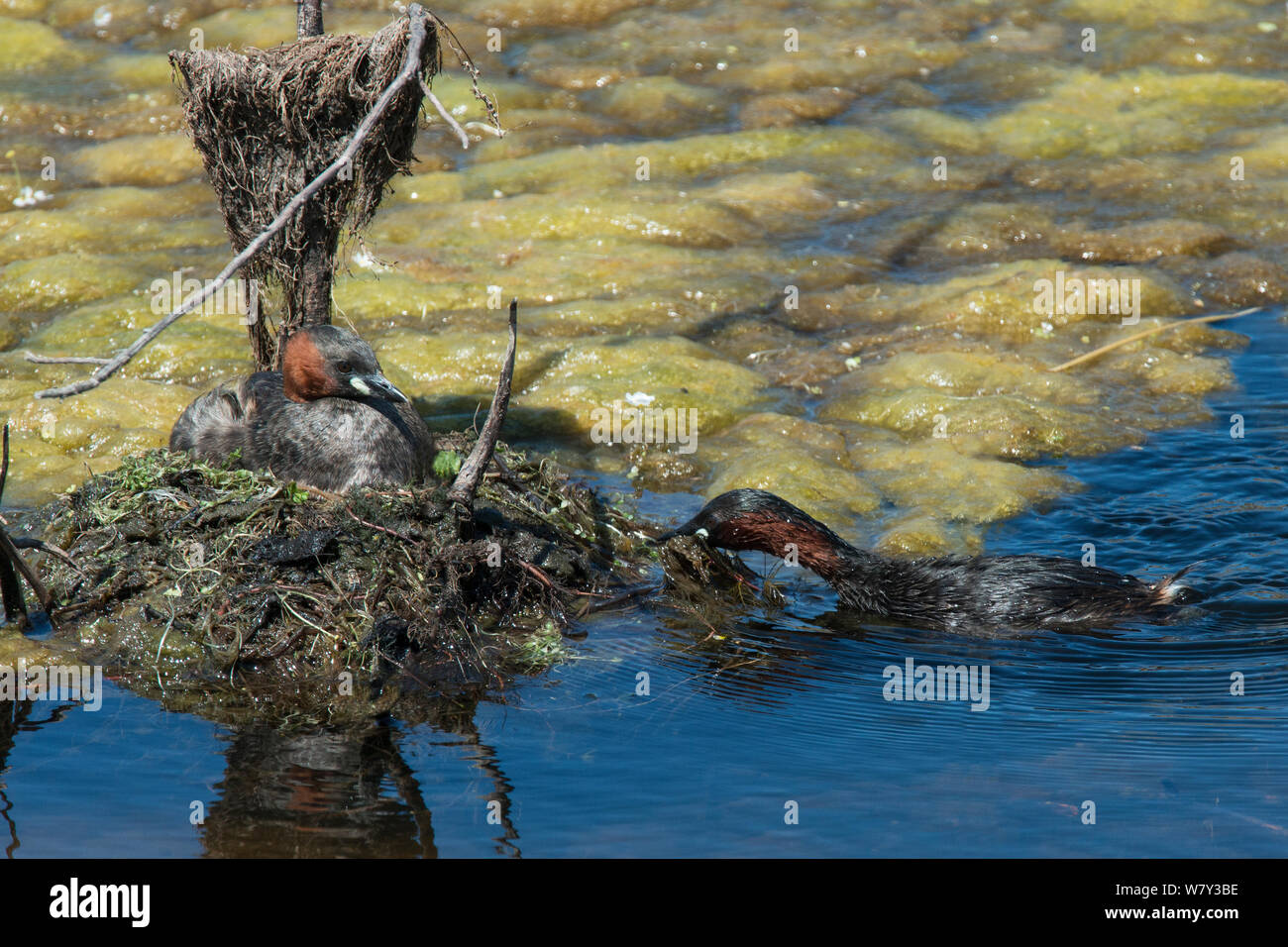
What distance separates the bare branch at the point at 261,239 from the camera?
4887 mm

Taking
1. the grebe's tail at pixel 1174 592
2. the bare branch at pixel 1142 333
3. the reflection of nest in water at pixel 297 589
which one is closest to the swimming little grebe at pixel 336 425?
the reflection of nest in water at pixel 297 589

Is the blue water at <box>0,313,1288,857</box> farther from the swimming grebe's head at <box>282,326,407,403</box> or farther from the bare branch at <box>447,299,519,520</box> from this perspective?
the swimming grebe's head at <box>282,326,407,403</box>

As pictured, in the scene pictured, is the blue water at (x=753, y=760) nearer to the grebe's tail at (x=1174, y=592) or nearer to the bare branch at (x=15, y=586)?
the grebe's tail at (x=1174, y=592)

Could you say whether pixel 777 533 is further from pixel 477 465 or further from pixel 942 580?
pixel 477 465

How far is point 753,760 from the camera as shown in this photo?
18.9 feet

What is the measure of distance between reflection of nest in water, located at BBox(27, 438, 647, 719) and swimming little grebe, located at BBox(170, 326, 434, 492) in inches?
6.7

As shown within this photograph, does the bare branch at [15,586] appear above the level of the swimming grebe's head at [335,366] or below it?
below

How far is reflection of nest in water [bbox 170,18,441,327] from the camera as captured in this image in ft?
24.1

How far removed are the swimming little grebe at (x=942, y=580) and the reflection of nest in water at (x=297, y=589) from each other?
0.91m

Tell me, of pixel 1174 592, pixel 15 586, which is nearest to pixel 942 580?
pixel 1174 592

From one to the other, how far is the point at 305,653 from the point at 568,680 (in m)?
1.27

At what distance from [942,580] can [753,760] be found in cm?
196

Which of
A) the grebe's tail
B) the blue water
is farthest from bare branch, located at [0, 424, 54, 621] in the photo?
the grebe's tail

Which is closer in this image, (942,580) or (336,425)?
(336,425)
